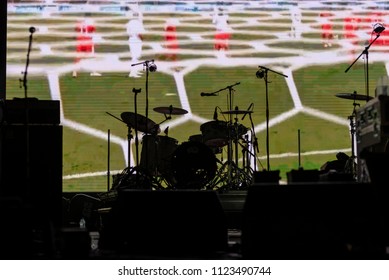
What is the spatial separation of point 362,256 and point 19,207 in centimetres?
144

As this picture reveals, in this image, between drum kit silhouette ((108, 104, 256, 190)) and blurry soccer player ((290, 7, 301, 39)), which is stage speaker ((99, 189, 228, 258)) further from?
blurry soccer player ((290, 7, 301, 39))

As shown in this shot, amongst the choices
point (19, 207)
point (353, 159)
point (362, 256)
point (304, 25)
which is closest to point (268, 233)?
point (362, 256)

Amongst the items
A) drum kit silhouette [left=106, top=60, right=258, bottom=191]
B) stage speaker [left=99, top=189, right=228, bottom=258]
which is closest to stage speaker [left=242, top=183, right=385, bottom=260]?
stage speaker [left=99, top=189, right=228, bottom=258]

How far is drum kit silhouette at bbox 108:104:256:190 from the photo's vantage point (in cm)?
614

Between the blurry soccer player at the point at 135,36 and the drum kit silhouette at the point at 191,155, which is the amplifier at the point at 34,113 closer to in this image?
the drum kit silhouette at the point at 191,155

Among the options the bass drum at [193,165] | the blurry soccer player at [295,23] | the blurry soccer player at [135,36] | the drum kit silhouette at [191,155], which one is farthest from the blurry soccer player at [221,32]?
the bass drum at [193,165]

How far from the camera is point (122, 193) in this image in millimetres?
3250

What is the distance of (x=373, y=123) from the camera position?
383cm

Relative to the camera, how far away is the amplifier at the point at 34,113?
3.98 metres

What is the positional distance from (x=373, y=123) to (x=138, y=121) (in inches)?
113

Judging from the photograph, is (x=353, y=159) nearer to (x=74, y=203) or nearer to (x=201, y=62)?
(x=201, y=62)

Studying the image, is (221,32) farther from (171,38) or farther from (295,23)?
(295,23)

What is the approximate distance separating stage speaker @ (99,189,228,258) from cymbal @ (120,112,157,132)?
2905mm

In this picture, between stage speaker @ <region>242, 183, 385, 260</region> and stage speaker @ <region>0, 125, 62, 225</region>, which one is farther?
stage speaker @ <region>0, 125, 62, 225</region>
